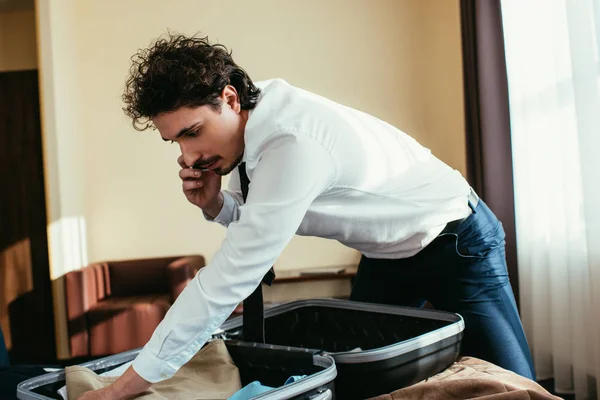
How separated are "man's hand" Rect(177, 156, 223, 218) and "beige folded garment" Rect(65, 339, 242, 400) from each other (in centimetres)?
40

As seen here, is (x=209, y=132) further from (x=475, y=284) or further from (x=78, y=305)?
(x=78, y=305)

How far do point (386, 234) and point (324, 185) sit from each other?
0.27 metres

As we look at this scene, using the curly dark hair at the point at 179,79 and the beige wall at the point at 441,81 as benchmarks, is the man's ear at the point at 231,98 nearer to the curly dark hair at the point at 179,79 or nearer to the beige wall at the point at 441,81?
the curly dark hair at the point at 179,79

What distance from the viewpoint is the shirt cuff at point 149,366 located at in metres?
0.98

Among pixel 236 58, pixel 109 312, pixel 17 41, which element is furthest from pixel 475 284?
pixel 17 41

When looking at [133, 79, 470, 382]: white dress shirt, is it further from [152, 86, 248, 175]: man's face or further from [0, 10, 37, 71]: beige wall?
[0, 10, 37, 71]: beige wall

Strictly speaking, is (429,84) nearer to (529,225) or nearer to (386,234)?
(529,225)

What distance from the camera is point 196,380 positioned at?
3.70 ft

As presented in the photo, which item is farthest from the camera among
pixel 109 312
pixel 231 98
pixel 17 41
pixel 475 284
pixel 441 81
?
pixel 17 41

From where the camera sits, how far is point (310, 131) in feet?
3.69

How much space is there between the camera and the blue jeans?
138cm

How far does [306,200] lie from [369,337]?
0.55m

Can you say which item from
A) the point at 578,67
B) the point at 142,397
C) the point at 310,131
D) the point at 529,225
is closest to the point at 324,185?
the point at 310,131

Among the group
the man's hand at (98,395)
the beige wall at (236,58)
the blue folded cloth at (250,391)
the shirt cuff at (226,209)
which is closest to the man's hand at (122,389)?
the man's hand at (98,395)
